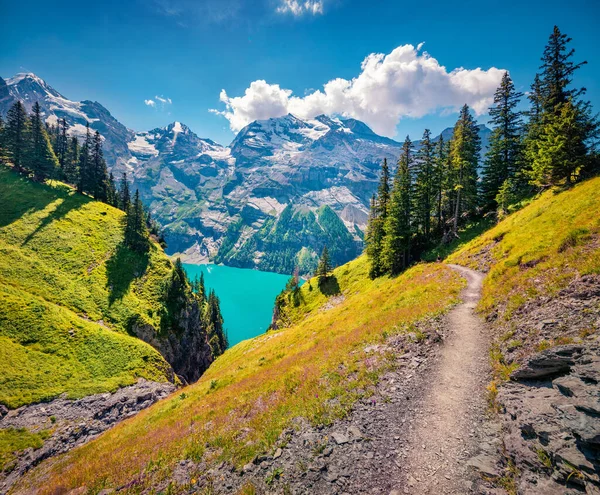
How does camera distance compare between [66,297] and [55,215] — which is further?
[55,215]

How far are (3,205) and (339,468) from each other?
87.7 m

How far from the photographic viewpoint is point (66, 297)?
4494cm

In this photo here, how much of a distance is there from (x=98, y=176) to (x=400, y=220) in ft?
304

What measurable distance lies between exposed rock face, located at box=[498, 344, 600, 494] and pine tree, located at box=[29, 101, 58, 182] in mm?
107877

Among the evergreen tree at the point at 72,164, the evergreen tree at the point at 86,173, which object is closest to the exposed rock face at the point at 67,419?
the evergreen tree at the point at 86,173

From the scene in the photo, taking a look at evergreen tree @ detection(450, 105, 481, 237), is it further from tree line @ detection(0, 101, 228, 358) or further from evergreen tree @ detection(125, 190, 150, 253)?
evergreen tree @ detection(125, 190, 150, 253)

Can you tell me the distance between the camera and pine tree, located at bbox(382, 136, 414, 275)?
41531 millimetres

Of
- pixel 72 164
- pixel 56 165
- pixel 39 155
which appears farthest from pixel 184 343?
pixel 72 164

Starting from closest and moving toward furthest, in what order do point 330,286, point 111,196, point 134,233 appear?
point 330,286, point 134,233, point 111,196

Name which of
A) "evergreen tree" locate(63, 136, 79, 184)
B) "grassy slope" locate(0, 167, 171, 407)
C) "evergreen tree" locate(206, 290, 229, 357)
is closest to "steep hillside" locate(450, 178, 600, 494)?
"grassy slope" locate(0, 167, 171, 407)

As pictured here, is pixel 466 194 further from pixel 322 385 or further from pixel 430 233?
pixel 322 385

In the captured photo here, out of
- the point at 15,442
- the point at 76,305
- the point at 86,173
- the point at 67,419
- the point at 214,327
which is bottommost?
the point at 214,327

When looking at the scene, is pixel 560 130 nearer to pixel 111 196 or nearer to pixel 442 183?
pixel 442 183

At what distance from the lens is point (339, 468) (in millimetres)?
7672
